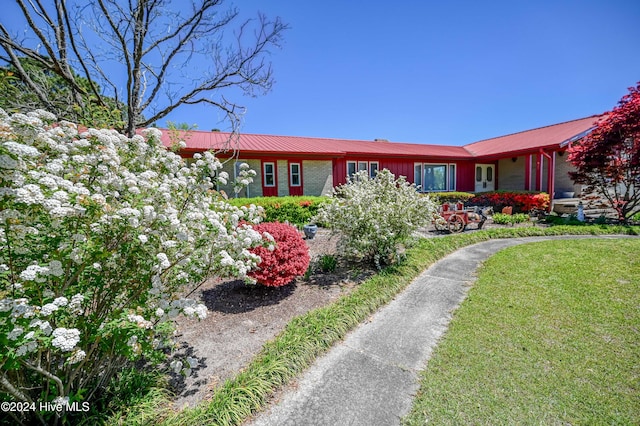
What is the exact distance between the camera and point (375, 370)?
9.59 feet

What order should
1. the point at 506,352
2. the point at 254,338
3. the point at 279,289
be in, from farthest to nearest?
1. the point at 279,289
2. the point at 254,338
3. the point at 506,352

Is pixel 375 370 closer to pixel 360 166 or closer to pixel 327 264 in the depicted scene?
pixel 327 264

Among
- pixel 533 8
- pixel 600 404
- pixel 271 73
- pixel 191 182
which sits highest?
pixel 533 8

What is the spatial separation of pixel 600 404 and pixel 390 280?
2.99 metres

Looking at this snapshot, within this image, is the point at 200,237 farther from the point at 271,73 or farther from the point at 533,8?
the point at 533,8

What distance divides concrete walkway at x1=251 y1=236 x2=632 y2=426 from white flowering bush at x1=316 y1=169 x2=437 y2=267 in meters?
1.21

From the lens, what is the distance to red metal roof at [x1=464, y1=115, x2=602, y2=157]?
14250 millimetres

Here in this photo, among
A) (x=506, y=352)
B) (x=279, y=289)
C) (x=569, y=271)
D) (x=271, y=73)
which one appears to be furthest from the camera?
(x=271, y=73)

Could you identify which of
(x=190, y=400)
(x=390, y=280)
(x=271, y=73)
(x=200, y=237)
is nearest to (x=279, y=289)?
(x=390, y=280)

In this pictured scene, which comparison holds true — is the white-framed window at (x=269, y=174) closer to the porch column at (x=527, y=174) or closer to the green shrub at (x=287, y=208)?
the green shrub at (x=287, y=208)

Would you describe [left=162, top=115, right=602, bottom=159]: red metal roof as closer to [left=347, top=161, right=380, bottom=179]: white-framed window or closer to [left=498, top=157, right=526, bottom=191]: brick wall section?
[left=347, top=161, right=380, bottom=179]: white-framed window

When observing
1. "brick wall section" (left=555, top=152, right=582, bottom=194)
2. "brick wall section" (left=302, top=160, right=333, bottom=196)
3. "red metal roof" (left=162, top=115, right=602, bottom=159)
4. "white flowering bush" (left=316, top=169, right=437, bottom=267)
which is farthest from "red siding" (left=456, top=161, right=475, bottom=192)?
"white flowering bush" (left=316, top=169, right=437, bottom=267)

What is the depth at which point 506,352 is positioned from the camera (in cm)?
311

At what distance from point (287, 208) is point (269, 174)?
498cm
